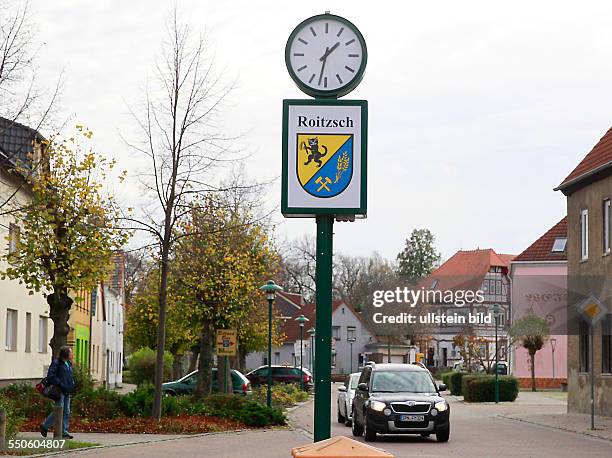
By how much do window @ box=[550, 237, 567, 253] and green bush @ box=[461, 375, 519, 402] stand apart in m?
20.7

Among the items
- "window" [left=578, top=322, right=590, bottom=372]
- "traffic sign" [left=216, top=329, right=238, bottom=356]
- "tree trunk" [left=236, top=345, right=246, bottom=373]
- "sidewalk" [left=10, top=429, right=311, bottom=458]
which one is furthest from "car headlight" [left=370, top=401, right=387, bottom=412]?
"tree trunk" [left=236, top=345, right=246, bottom=373]

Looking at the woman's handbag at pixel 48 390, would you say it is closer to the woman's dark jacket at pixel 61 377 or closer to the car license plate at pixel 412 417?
the woman's dark jacket at pixel 61 377

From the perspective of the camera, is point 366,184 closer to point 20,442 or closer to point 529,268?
point 20,442

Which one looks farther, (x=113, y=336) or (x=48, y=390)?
(x=113, y=336)

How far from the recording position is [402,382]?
25.5 metres

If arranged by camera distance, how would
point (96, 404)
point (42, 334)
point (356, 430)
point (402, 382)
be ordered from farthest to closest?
point (42, 334) → point (96, 404) → point (356, 430) → point (402, 382)

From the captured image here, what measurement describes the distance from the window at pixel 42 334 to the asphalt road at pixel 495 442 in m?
11.9

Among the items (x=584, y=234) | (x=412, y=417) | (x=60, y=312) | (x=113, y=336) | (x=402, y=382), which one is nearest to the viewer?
(x=412, y=417)

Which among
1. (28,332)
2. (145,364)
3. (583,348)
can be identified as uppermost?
Result: (28,332)

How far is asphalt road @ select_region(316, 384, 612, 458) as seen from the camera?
21.1 meters

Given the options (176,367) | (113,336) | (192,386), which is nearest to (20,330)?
(192,386)

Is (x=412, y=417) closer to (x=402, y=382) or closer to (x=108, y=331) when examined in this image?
(x=402, y=382)

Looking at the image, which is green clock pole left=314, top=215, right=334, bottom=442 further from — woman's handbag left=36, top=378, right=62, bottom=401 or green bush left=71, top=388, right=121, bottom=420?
green bush left=71, top=388, right=121, bottom=420

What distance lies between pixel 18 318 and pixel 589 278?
1858 centimetres
